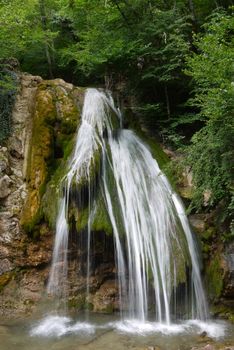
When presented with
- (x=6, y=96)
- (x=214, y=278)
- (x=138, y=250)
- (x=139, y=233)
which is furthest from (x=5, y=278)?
(x=6, y=96)

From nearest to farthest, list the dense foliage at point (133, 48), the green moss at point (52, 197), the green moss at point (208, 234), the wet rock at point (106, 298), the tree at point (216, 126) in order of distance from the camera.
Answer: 1. the tree at point (216, 126)
2. the wet rock at point (106, 298)
3. the green moss at point (52, 197)
4. the green moss at point (208, 234)
5. the dense foliage at point (133, 48)

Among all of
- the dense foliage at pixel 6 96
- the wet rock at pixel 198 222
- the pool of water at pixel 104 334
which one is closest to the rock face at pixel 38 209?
the dense foliage at pixel 6 96

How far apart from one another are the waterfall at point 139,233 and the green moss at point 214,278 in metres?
0.21

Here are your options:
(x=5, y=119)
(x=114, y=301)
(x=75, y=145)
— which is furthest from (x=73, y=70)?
(x=114, y=301)

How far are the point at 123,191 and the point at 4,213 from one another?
265 cm

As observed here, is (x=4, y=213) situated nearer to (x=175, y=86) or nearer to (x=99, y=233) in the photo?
(x=99, y=233)

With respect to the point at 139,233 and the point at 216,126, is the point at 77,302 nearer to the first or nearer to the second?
the point at 139,233

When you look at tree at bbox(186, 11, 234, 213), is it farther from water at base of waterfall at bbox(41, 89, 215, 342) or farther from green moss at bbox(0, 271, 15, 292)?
green moss at bbox(0, 271, 15, 292)

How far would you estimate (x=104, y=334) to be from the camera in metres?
5.89

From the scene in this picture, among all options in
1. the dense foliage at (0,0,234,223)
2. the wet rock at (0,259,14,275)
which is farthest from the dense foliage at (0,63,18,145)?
the wet rock at (0,259,14,275)

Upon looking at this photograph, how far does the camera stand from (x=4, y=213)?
7.73 metres

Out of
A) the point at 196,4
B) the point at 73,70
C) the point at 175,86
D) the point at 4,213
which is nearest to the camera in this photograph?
the point at 4,213

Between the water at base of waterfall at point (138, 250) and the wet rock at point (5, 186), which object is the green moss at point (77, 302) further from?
the wet rock at point (5, 186)

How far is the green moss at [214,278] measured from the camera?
22.8 ft
